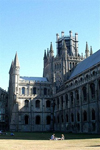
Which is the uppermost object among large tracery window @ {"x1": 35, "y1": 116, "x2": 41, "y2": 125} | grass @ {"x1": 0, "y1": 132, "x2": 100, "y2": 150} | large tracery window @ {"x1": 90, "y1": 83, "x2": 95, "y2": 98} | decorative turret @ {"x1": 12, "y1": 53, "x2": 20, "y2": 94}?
decorative turret @ {"x1": 12, "y1": 53, "x2": 20, "y2": 94}

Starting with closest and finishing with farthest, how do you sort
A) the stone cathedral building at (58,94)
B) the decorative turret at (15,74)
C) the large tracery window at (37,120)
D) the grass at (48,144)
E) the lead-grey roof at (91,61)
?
the grass at (48,144), the stone cathedral building at (58,94), the lead-grey roof at (91,61), the large tracery window at (37,120), the decorative turret at (15,74)

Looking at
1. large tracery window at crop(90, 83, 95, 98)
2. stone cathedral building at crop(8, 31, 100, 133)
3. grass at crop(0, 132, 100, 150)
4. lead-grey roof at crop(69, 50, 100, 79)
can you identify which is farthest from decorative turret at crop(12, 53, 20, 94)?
grass at crop(0, 132, 100, 150)

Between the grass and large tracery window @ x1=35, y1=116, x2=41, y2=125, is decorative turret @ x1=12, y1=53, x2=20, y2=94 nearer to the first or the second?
large tracery window @ x1=35, y1=116, x2=41, y2=125

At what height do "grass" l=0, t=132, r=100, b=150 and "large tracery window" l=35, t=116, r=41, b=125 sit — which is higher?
"large tracery window" l=35, t=116, r=41, b=125

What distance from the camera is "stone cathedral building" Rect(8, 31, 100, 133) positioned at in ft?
193

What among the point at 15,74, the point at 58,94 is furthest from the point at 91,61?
the point at 15,74

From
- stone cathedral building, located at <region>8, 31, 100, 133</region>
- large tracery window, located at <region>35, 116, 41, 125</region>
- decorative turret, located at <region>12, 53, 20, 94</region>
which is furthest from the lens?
decorative turret, located at <region>12, 53, 20, 94</region>

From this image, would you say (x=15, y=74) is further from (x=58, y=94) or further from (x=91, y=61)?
(x=91, y=61)

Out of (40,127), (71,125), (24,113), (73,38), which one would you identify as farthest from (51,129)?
(73,38)

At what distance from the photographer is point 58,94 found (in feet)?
247

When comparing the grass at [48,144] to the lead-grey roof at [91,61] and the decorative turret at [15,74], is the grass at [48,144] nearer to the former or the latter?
the lead-grey roof at [91,61]

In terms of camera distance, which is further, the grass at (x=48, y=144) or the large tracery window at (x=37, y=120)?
the large tracery window at (x=37, y=120)

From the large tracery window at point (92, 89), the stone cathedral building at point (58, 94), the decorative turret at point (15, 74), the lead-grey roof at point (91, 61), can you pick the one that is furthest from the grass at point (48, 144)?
the decorative turret at point (15, 74)

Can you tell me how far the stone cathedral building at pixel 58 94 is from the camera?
58.9 meters
